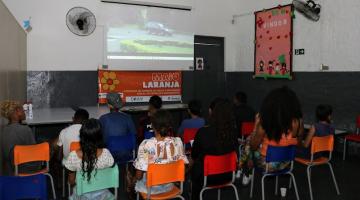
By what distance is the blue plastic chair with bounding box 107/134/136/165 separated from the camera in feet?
11.3

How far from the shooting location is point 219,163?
2725 millimetres

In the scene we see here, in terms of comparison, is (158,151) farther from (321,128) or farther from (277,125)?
(321,128)

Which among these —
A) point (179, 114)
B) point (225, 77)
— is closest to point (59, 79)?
point (179, 114)

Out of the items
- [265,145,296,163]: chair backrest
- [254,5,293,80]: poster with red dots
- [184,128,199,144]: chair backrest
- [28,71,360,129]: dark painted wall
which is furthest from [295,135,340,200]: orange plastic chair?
[254,5,293,80]: poster with red dots

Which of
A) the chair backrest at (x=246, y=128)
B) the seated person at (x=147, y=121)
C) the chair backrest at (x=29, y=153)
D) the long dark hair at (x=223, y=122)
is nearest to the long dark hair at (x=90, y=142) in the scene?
the chair backrest at (x=29, y=153)

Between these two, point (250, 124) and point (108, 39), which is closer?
point (250, 124)

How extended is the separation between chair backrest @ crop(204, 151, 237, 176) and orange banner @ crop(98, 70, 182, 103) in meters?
4.10

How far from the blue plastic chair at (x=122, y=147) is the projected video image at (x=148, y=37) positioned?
130 inches

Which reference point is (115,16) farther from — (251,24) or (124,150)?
(124,150)

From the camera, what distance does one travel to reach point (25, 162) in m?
2.98

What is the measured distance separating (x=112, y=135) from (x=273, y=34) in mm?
4519

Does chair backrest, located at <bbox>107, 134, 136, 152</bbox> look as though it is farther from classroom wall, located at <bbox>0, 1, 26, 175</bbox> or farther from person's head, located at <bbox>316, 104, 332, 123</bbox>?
person's head, located at <bbox>316, 104, 332, 123</bbox>

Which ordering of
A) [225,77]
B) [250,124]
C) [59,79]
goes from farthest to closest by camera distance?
1. [225,77]
2. [59,79]
3. [250,124]

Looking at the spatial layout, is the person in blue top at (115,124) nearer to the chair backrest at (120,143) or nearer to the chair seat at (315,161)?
the chair backrest at (120,143)
